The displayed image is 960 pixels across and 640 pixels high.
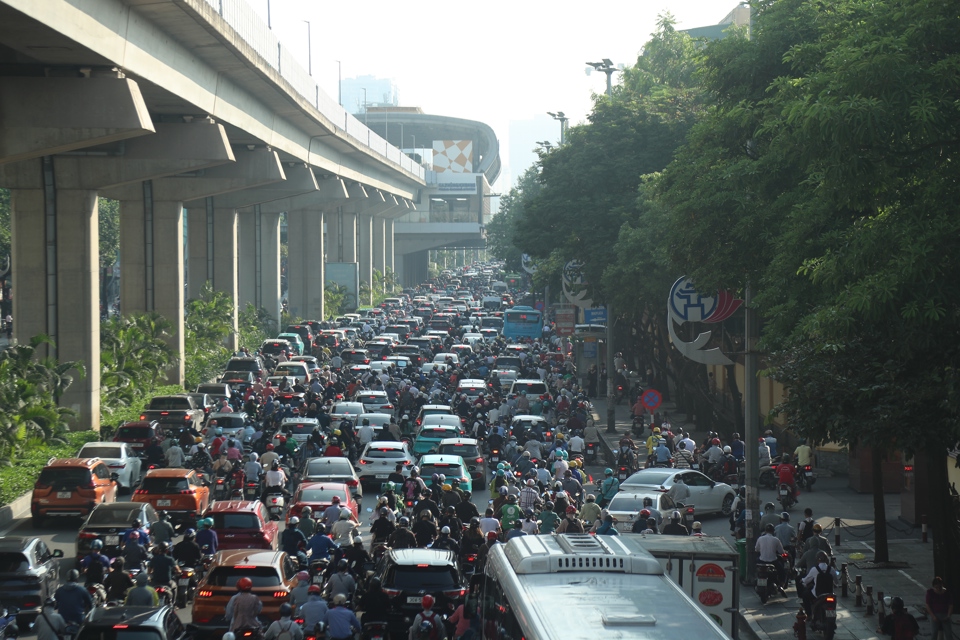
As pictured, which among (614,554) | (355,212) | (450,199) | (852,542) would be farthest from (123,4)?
(450,199)

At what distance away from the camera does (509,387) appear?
46.4 metres

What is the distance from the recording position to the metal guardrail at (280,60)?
3438cm

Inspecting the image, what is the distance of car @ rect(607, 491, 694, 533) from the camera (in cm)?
2367

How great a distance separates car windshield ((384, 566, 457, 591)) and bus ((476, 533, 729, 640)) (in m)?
2.81

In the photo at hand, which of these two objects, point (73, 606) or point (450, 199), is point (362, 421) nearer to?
point (73, 606)

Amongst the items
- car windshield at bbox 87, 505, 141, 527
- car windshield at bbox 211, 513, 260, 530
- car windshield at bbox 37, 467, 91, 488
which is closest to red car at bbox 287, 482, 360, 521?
car windshield at bbox 211, 513, 260, 530

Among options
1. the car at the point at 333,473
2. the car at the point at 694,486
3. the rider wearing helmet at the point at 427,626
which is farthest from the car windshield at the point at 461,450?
the rider wearing helmet at the point at 427,626

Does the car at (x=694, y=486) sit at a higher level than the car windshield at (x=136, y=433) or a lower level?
lower

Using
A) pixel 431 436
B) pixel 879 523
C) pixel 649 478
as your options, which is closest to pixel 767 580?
pixel 879 523

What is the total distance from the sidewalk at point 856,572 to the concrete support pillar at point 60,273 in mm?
19101

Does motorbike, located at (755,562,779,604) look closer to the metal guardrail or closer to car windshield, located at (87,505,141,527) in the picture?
car windshield, located at (87,505,141,527)

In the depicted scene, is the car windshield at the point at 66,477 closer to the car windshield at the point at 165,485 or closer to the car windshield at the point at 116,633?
the car windshield at the point at 165,485

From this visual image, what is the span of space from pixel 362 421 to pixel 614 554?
23111 millimetres

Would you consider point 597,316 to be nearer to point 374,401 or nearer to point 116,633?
point 374,401
